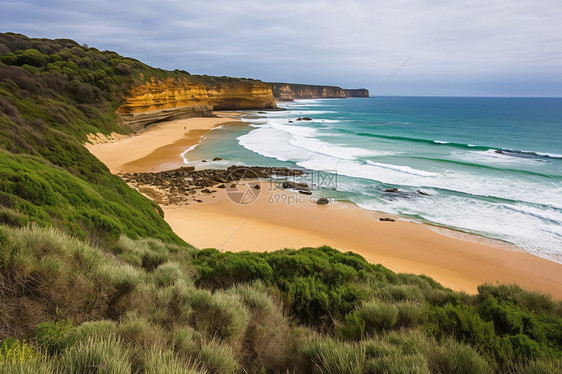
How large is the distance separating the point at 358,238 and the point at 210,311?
30.8 ft

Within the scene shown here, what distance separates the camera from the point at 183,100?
160ft

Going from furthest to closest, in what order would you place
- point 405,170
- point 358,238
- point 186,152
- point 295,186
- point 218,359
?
point 186,152
point 405,170
point 295,186
point 358,238
point 218,359

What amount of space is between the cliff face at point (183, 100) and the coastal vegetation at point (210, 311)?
32.3 metres

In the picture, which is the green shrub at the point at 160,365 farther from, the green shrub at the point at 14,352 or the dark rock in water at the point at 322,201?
the dark rock in water at the point at 322,201

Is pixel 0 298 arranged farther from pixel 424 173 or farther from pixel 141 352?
pixel 424 173

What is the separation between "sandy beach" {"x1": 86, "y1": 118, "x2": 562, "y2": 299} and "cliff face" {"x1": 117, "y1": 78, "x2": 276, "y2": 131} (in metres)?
25.1

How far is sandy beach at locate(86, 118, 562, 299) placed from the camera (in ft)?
31.8

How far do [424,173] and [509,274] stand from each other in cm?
1288

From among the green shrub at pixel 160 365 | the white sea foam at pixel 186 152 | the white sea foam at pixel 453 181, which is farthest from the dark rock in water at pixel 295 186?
the green shrub at pixel 160 365

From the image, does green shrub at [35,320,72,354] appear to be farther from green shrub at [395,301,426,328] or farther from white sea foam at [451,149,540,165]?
white sea foam at [451,149,540,165]

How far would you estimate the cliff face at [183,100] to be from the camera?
116 ft

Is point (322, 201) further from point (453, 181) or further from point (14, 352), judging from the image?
point (14, 352)

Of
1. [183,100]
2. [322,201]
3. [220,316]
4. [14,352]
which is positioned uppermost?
[183,100]

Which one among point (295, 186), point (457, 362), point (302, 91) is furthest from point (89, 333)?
point (302, 91)
